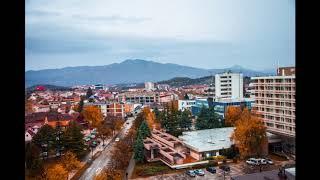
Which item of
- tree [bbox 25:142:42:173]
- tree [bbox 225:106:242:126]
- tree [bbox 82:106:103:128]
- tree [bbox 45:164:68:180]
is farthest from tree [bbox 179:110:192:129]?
tree [bbox 25:142:42:173]

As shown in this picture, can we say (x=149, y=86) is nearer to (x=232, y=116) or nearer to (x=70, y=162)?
(x=232, y=116)

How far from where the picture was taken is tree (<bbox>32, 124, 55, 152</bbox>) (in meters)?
4.56

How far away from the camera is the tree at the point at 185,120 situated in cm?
600

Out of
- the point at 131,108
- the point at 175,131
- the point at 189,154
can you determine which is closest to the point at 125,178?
the point at 189,154

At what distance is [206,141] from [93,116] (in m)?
1.96

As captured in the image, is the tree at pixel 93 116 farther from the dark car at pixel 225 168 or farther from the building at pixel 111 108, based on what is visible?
the dark car at pixel 225 168

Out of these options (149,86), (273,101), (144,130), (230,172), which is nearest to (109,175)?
(144,130)

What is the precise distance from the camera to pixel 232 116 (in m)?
6.16

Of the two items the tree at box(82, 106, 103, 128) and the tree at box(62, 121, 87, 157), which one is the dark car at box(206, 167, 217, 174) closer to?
the tree at box(62, 121, 87, 157)

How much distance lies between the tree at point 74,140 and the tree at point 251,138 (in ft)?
7.87

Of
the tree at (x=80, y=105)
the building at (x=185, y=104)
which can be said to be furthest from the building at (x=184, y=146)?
the tree at (x=80, y=105)

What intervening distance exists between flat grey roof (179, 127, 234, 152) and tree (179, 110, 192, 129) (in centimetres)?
19
